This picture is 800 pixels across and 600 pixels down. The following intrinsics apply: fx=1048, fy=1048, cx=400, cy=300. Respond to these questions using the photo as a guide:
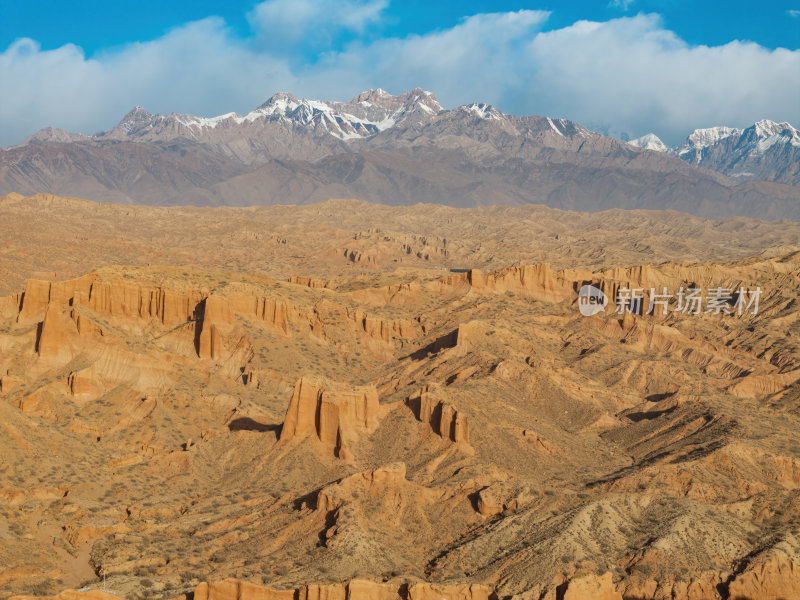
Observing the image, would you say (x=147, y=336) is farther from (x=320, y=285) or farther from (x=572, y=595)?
(x=572, y=595)

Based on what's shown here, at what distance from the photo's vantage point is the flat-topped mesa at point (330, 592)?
40656mm

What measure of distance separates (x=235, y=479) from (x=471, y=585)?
850 inches

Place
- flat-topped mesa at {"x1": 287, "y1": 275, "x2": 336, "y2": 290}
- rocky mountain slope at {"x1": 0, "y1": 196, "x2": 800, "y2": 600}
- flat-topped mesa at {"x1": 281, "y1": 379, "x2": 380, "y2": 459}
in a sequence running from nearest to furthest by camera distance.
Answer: rocky mountain slope at {"x1": 0, "y1": 196, "x2": 800, "y2": 600} → flat-topped mesa at {"x1": 281, "y1": 379, "x2": 380, "y2": 459} → flat-topped mesa at {"x1": 287, "y1": 275, "x2": 336, "y2": 290}

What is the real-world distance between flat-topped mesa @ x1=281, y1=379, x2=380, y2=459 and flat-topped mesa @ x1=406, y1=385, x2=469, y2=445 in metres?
3.30

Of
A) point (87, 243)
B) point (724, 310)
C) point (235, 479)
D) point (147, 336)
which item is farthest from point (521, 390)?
point (87, 243)

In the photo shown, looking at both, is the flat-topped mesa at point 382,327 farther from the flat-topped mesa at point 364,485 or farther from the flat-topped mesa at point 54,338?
the flat-topped mesa at point 364,485

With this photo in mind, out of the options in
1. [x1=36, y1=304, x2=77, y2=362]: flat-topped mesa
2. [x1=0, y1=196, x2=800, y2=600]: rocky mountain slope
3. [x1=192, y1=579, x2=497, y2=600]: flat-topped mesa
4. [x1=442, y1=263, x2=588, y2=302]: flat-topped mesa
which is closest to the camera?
[x1=192, y1=579, x2=497, y2=600]: flat-topped mesa

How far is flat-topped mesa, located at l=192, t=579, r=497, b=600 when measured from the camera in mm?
40656

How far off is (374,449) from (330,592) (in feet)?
67.5

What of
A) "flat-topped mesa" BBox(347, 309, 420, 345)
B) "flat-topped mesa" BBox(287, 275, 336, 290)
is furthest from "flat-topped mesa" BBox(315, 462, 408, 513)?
"flat-topped mesa" BBox(287, 275, 336, 290)

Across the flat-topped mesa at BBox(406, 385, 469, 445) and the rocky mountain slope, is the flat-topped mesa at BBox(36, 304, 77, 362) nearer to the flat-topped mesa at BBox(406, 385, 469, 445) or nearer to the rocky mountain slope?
the rocky mountain slope

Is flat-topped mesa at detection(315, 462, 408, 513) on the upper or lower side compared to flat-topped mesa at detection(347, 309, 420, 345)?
lower

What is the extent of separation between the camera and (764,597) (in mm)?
42844

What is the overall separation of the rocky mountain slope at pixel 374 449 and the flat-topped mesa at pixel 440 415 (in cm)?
14
